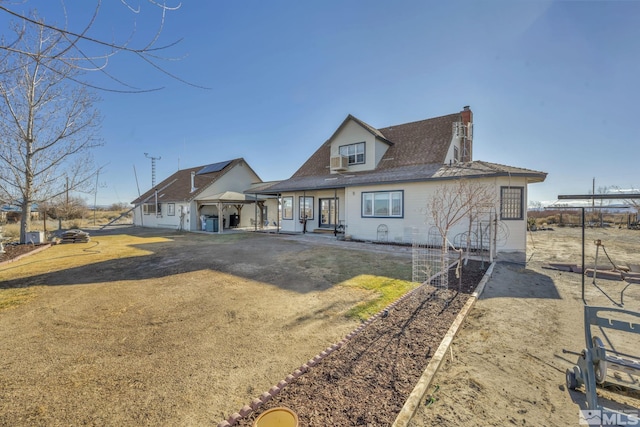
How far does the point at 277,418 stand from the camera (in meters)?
2.07

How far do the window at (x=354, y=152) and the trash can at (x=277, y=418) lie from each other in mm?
14758

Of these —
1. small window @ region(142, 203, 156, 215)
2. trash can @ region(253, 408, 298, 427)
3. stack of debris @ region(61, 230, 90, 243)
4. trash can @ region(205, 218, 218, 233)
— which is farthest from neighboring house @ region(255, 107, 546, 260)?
small window @ region(142, 203, 156, 215)

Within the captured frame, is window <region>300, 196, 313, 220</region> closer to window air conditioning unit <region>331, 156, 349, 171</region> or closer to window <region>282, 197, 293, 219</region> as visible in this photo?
window <region>282, 197, 293, 219</region>

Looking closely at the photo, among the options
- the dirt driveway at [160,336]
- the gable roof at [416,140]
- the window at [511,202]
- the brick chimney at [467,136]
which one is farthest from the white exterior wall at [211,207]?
the window at [511,202]

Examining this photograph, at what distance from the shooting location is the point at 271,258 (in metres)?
9.58

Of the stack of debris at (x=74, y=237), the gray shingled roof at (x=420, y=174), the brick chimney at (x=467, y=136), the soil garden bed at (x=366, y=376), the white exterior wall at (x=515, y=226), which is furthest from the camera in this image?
the brick chimney at (x=467, y=136)

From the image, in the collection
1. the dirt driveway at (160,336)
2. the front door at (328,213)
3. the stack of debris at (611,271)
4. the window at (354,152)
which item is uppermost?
Answer: the window at (354,152)

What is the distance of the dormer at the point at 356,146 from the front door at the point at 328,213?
6.70ft

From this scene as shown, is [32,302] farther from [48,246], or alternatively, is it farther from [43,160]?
[43,160]

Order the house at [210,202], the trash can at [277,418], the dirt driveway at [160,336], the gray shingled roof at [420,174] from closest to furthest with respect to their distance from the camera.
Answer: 1. the trash can at [277,418]
2. the dirt driveway at [160,336]
3. the gray shingled roof at [420,174]
4. the house at [210,202]

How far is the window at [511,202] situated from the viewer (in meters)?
9.96

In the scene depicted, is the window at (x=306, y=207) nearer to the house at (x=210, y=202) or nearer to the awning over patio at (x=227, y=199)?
the house at (x=210, y=202)

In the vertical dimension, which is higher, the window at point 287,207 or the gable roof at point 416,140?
the gable roof at point 416,140

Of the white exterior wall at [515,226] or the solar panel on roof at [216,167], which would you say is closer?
the white exterior wall at [515,226]
